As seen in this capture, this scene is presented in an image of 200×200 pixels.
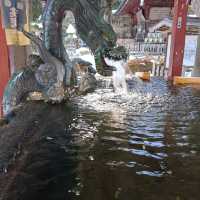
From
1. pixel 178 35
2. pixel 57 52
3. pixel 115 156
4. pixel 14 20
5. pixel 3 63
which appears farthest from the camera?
pixel 178 35

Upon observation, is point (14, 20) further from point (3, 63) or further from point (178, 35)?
point (178, 35)

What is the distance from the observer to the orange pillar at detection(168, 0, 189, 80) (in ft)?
26.0

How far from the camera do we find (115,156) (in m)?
2.42

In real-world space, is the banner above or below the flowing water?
above

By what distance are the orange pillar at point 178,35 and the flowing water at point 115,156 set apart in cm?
425

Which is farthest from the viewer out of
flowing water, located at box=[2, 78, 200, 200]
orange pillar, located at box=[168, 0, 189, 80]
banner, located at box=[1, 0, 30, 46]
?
orange pillar, located at box=[168, 0, 189, 80]

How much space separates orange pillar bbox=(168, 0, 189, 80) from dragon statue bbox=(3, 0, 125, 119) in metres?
4.62

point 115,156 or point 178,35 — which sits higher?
point 178,35

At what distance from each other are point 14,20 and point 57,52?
0.79 meters

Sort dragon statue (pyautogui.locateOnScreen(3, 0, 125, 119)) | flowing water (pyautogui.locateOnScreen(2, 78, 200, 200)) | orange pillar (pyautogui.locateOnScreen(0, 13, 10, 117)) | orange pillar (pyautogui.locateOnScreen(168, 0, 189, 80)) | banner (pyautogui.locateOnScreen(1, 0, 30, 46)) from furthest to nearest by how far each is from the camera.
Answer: orange pillar (pyautogui.locateOnScreen(168, 0, 189, 80)), orange pillar (pyautogui.locateOnScreen(0, 13, 10, 117)), banner (pyautogui.locateOnScreen(1, 0, 30, 46)), dragon statue (pyautogui.locateOnScreen(3, 0, 125, 119)), flowing water (pyautogui.locateOnScreen(2, 78, 200, 200))

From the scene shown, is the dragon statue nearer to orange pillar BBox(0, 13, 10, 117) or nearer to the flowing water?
orange pillar BBox(0, 13, 10, 117)

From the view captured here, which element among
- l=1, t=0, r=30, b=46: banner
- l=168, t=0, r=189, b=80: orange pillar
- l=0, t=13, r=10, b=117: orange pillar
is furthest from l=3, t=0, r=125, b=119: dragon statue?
l=168, t=0, r=189, b=80: orange pillar

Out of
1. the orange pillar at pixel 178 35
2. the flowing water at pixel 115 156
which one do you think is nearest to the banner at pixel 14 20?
the flowing water at pixel 115 156

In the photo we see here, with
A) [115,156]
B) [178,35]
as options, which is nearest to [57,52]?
[115,156]
